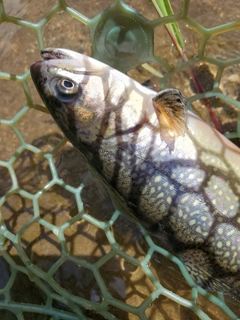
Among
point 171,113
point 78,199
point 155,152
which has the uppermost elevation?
point 171,113

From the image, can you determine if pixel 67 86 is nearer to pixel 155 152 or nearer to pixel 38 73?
pixel 38 73

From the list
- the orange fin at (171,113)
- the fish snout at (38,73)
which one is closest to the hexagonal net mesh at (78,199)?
the fish snout at (38,73)

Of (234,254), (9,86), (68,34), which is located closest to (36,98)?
(9,86)

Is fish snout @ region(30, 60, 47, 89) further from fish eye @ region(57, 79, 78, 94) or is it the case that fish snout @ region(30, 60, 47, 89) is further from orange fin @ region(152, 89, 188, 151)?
orange fin @ region(152, 89, 188, 151)

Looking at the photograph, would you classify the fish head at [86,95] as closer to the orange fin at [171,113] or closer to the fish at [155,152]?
the fish at [155,152]

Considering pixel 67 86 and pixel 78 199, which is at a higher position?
pixel 67 86

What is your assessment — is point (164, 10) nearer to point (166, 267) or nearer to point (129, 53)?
point (129, 53)

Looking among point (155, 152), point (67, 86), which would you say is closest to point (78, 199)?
point (155, 152)
